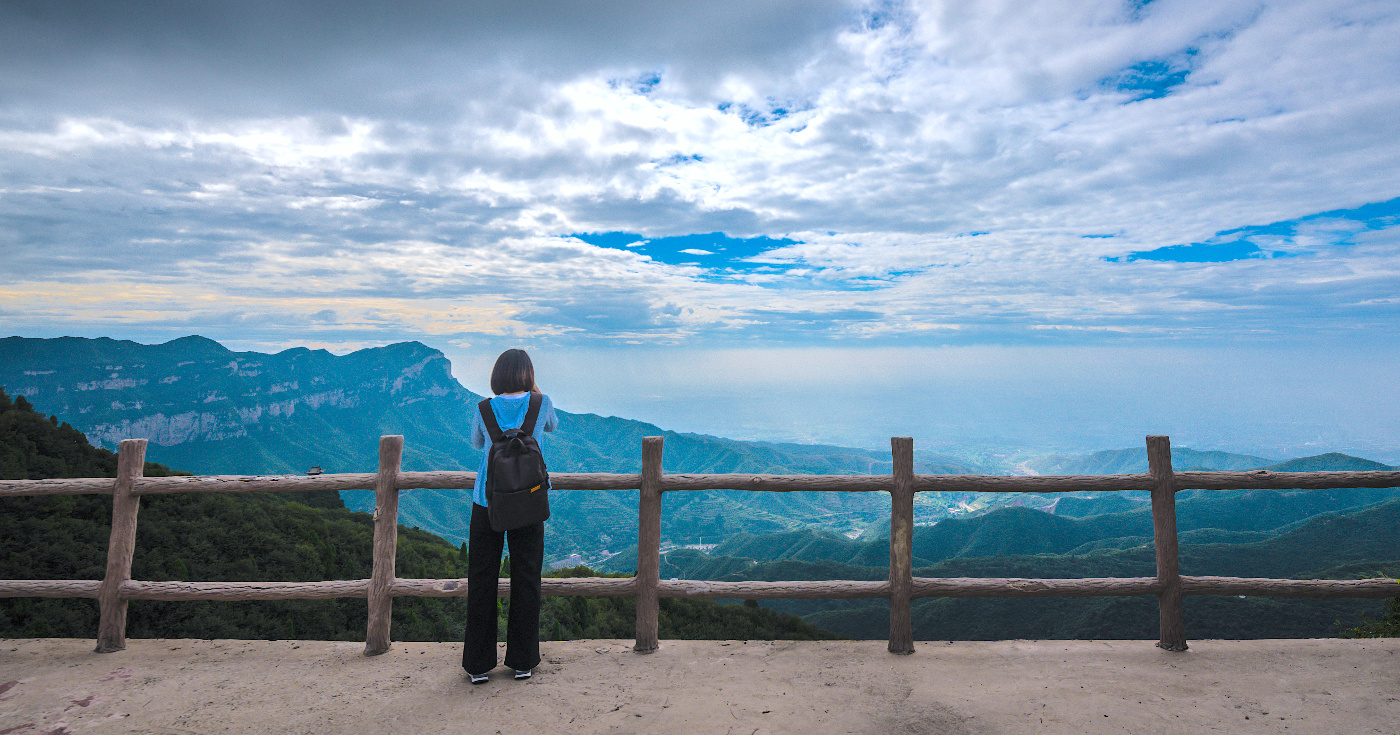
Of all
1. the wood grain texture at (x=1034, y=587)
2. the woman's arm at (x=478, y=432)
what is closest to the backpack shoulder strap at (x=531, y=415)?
the woman's arm at (x=478, y=432)

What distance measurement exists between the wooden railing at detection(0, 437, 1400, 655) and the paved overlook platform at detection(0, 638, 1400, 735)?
34 cm

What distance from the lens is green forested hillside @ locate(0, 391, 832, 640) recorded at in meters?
12.8

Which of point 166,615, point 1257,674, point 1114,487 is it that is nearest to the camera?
point 1257,674

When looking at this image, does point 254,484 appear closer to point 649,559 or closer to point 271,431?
point 649,559

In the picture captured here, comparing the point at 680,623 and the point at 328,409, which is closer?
the point at 680,623

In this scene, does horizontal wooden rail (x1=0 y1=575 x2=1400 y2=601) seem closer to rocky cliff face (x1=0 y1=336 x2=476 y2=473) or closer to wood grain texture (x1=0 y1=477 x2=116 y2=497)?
wood grain texture (x1=0 y1=477 x2=116 y2=497)

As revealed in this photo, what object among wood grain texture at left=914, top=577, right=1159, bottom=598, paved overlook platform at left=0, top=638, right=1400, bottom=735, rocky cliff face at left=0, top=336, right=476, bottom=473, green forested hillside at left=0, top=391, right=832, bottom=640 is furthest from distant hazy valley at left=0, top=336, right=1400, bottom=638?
wood grain texture at left=914, top=577, right=1159, bottom=598

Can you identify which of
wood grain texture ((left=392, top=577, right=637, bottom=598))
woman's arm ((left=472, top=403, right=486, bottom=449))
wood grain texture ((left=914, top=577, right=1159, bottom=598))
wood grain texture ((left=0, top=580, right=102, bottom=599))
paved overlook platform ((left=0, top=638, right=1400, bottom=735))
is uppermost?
woman's arm ((left=472, top=403, right=486, bottom=449))

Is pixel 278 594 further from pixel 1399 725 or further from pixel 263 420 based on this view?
pixel 263 420

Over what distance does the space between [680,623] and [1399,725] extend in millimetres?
25103

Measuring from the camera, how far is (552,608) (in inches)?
1006

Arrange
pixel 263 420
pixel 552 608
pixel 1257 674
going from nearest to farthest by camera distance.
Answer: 1. pixel 1257 674
2. pixel 552 608
3. pixel 263 420

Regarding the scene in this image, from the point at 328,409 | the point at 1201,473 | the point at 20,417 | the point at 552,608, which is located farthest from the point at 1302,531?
the point at 328,409

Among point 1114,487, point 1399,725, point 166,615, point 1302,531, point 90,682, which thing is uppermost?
A: point 1114,487
